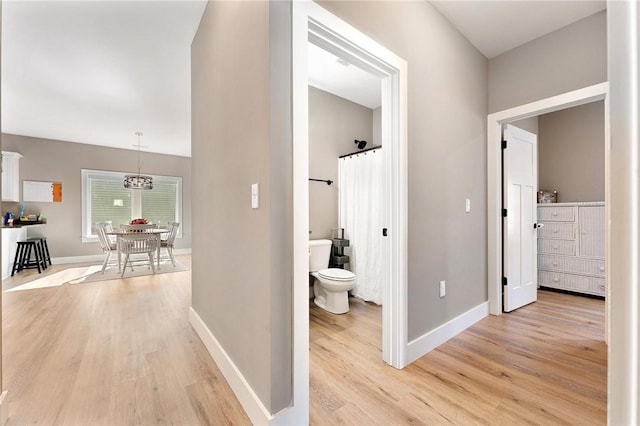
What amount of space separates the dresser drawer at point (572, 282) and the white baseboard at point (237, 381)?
13.4 ft

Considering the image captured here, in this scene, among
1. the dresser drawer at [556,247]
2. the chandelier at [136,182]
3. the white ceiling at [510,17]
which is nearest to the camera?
the white ceiling at [510,17]

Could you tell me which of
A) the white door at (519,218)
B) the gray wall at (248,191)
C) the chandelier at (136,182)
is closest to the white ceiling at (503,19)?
the white door at (519,218)

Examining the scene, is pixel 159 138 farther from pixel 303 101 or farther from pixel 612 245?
pixel 612 245

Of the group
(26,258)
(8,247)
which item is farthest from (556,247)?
(26,258)

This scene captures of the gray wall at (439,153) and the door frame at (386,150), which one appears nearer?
the door frame at (386,150)

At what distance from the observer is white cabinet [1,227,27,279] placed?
4256 mm

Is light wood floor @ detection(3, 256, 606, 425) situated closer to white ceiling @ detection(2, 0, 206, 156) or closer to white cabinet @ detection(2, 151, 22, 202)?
white ceiling @ detection(2, 0, 206, 156)

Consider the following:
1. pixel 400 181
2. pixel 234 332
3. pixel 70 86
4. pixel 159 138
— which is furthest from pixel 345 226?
pixel 159 138

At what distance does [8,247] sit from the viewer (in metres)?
4.35

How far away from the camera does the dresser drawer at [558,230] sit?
139 inches

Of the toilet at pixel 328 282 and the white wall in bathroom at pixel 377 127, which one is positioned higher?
the white wall in bathroom at pixel 377 127

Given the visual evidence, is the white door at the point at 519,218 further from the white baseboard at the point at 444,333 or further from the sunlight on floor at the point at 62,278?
the sunlight on floor at the point at 62,278

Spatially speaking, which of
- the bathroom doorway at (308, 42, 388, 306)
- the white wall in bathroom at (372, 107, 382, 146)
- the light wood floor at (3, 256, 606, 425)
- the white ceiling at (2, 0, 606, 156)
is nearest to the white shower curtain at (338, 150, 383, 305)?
the bathroom doorway at (308, 42, 388, 306)

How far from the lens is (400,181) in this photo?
185 centimetres
